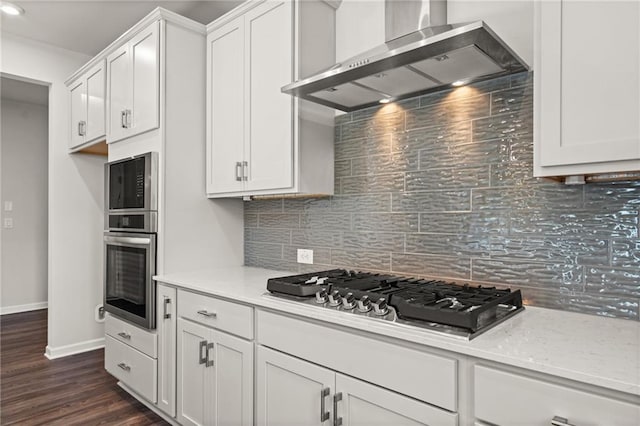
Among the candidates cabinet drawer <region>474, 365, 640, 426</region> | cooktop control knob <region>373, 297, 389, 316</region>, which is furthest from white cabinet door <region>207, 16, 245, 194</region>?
cabinet drawer <region>474, 365, 640, 426</region>

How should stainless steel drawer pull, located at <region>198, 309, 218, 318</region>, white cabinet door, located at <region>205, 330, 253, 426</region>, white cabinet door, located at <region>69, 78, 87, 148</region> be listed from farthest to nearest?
white cabinet door, located at <region>69, 78, 87, 148</region> < stainless steel drawer pull, located at <region>198, 309, 218, 318</region> < white cabinet door, located at <region>205, 330, 253, 426</region>

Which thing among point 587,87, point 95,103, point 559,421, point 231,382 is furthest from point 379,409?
point 95,103

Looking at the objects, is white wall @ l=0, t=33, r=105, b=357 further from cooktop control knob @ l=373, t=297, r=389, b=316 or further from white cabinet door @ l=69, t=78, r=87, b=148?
cooktop control knob @ l=373, t=297, r=389, b=316

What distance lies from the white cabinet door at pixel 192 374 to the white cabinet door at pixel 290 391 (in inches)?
17.3

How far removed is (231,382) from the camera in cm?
195

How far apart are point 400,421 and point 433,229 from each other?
3.01 ft

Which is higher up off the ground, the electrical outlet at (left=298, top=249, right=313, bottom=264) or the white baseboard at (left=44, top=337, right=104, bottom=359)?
the electrical outlet at (left=298, top=249, right=313, bottom=264)

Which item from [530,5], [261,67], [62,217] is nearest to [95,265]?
[62,217]

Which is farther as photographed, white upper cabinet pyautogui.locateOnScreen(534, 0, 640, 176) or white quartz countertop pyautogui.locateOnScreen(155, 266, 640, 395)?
white upper cabinet pyautogui.locateOnScreen(534, 0, 640, 176)

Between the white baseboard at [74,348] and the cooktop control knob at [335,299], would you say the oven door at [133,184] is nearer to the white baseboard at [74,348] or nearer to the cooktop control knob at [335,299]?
the cooktop control knob at [335,299]

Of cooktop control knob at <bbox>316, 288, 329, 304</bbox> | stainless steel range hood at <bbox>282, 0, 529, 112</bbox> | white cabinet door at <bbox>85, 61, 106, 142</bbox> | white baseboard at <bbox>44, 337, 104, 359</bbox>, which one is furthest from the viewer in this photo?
white baseboard at <bbox>44, 337, 104, 359</bbox>

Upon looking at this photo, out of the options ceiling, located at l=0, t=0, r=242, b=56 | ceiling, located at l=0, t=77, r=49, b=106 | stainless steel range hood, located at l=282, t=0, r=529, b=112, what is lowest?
stainless steel range hood, located at l=282, t=0, r=529, b=112

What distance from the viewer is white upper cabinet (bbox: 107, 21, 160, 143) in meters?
2.51

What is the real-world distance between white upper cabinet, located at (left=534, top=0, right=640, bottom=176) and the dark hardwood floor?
255 centimetres
